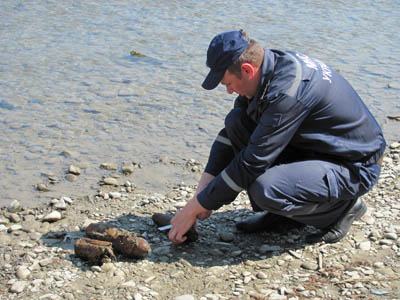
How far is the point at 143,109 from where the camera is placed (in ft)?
23.0

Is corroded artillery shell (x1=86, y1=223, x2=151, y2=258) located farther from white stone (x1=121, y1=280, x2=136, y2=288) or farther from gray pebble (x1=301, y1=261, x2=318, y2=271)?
gray pebble (x1=301, y1=261, x2=318, y2=271)

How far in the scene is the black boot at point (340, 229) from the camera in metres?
4.14

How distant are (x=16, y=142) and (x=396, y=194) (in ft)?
12.5

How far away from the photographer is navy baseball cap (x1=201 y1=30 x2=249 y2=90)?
3.66 metres

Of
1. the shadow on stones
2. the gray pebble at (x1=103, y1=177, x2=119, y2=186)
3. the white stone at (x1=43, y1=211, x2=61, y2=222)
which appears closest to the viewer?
the shadow on stones

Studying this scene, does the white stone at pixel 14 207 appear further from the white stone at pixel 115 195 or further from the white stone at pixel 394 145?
the white stone at pixel 394 145

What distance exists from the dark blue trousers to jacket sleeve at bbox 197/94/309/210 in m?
0.11

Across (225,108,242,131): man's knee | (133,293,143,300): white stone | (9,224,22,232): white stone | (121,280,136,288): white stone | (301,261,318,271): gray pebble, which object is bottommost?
(9,224,22,232): white stone

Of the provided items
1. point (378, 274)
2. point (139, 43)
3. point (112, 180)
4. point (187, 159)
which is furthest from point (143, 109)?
point (378, 274)

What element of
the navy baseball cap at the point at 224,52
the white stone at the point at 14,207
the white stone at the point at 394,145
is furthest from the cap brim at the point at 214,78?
the white stone at the point at 394,145

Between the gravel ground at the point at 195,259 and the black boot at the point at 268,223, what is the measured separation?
0.17 feet

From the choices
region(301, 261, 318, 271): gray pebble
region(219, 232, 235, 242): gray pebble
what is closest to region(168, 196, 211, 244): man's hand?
region(219, 232, 235, 242): gray pebble

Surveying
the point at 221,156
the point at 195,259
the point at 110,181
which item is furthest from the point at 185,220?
the point at 110,181

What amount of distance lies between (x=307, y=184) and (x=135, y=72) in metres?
4.85
